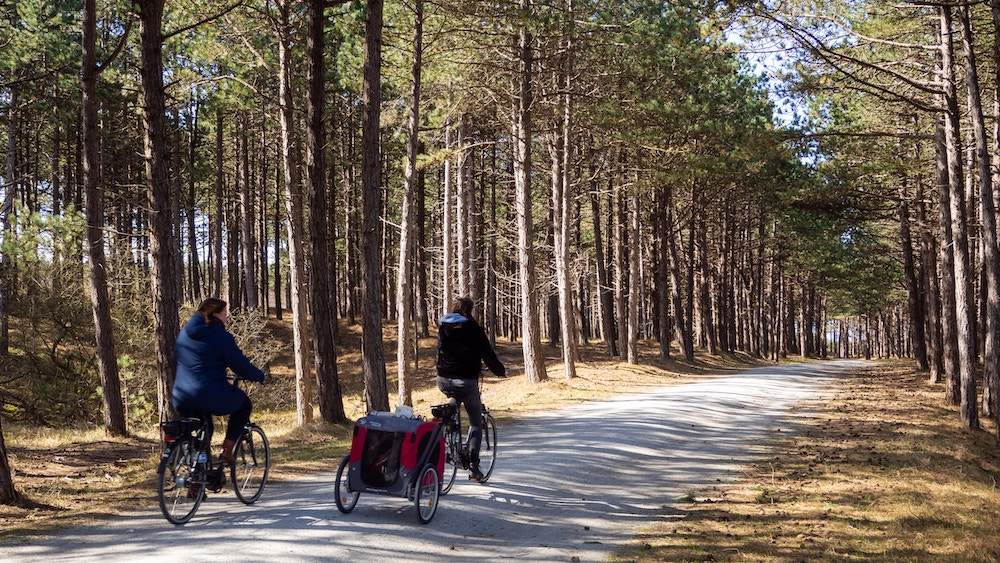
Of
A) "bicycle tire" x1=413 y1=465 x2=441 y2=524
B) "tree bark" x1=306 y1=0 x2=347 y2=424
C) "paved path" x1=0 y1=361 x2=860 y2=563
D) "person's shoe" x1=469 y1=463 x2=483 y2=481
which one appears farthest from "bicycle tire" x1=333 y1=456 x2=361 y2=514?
"tree bark" x1=306 y1=0 x2=347 y2=424

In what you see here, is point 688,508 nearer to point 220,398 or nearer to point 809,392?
point 220,398

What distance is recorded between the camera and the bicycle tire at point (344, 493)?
751cm

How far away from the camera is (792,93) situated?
15.6m

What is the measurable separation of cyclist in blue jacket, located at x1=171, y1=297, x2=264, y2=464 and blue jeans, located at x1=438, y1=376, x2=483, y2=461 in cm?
233

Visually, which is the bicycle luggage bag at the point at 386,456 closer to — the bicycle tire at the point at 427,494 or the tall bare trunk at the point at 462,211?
the bicycle tire at the point at 427,494

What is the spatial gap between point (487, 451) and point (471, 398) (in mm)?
1044

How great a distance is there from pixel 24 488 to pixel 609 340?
2943 centimetres

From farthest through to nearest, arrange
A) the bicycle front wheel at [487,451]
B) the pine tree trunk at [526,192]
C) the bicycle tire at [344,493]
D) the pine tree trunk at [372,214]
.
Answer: the pine tree trunk at [526,192] < the pine tree trunk at [372,214] < the bicycle front wheel at [487,451] < the bicycle tire at [344,493]

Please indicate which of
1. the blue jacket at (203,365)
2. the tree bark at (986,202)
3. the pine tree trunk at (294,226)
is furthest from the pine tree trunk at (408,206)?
the tree bark at (986,202)

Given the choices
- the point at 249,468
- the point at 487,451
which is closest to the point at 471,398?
the point at 487,451

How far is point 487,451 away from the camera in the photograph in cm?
991

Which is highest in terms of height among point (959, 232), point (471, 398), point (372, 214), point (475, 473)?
point (372, 214)

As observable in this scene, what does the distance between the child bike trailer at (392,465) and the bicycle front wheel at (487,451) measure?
1.93m

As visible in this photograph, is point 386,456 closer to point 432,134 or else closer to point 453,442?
point 453,442
